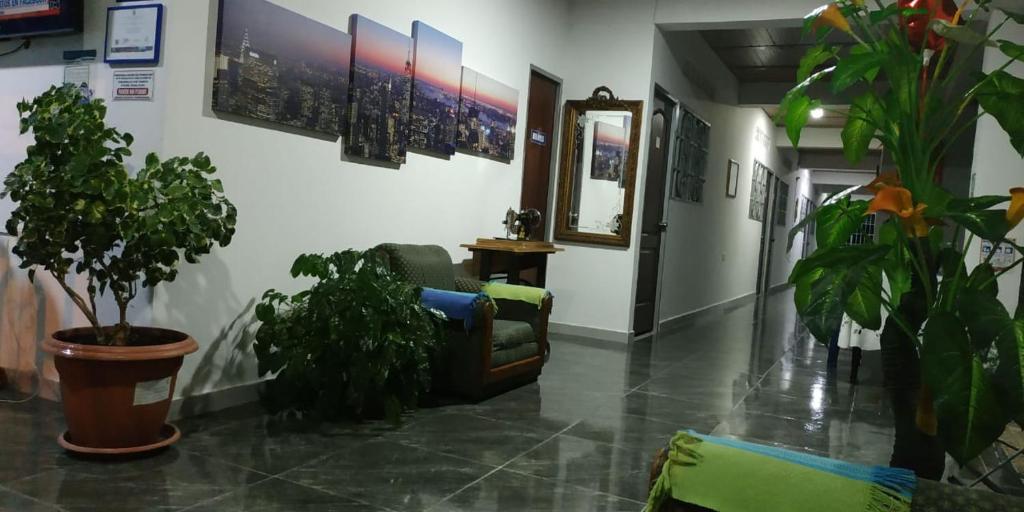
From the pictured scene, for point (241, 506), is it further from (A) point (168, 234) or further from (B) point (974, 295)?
(B) point (974, 295)

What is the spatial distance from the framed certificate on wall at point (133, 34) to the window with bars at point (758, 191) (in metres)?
9.64

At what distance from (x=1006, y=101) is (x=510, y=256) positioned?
4327 millimetres

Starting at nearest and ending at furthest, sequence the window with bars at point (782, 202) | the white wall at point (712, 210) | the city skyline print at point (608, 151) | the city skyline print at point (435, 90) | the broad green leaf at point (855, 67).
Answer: the broad green leaf at point (855, 67), the city skyline print at point (435, 90), the city skyline print at point (608, 151), the white wall at point (712, 210), the window with bars at point (782, 202)

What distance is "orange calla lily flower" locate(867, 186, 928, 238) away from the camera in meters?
1.03

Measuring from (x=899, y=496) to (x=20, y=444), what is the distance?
301cm

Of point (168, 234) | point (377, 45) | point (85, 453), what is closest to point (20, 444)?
point (85, 453)

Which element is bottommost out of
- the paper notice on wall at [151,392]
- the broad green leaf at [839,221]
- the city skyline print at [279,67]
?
the paper notice on wall at [151,392]

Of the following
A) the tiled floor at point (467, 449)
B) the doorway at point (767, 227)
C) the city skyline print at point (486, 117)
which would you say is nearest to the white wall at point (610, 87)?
the city skyline print at point (486, 117)

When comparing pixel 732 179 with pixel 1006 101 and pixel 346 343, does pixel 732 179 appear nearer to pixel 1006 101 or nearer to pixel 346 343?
pixel 346 343

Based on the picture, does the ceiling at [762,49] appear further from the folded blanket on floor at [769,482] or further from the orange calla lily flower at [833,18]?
the folded blanket on floor at [769,482]

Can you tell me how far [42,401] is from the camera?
340 centimetres

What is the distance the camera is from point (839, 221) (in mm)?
1373

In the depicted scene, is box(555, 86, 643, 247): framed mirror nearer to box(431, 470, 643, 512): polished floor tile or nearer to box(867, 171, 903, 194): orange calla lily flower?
box(431, 470, 643, 512): polished floor tile

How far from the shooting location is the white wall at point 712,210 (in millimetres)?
7566
